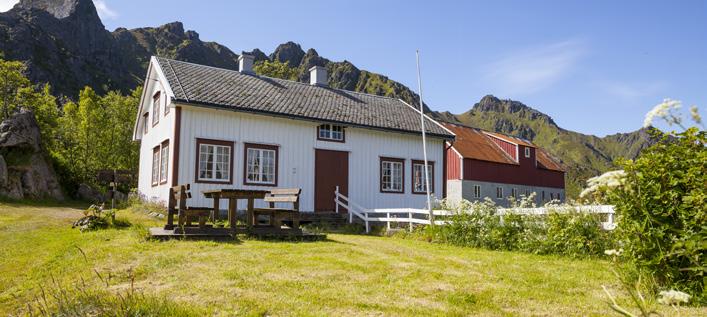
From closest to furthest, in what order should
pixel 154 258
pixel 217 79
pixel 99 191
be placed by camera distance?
pixel 154 258 → pixel 217 79 → pixel 99 191

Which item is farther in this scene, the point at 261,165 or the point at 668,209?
A: the point at 261,165

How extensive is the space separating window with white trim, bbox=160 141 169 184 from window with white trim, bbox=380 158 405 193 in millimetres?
8405

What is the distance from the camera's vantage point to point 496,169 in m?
41.2

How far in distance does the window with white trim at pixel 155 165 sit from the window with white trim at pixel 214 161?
3.07 meters

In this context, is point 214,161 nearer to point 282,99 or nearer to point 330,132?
point 282,99

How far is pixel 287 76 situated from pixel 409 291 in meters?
44.0

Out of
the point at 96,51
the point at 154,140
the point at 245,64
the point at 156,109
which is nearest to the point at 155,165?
the point at 154,140

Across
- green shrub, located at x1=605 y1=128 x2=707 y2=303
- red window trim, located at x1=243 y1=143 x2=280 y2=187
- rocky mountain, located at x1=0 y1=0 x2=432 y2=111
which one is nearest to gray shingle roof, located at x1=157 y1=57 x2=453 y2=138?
red window trim, located at x1=243 y1=143 x2=280 y2=187

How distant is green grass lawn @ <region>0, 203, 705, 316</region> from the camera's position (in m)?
5.96

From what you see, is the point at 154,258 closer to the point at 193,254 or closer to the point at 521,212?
the point at 193,254

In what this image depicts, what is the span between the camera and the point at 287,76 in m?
49.1

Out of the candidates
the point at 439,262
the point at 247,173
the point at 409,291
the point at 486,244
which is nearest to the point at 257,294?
the point at 409,291

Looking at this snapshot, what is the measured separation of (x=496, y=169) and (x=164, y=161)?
28.7 m

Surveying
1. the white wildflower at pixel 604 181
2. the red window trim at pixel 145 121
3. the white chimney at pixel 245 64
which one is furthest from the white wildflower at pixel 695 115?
the red window trim at pixel 145 121
